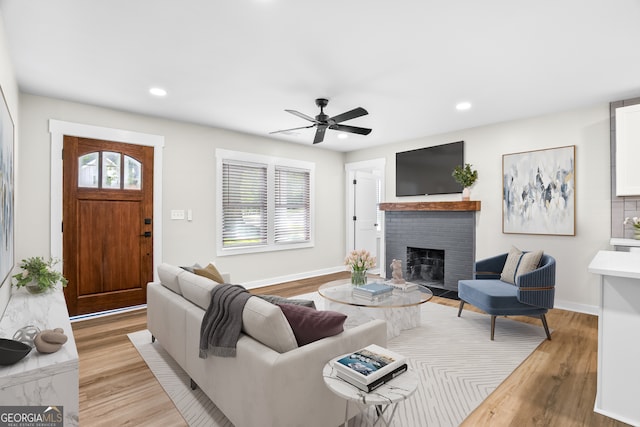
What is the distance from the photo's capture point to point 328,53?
8.73ft

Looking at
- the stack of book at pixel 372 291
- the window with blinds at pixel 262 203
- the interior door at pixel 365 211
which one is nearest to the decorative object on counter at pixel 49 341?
the stack of book at pixel 372 291

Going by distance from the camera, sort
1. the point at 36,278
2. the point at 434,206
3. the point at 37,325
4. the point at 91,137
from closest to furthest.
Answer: the point at 37,325, the point at 36,278, the point at 91,137, the point at 434,206

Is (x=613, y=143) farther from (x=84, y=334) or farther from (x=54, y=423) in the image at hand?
(x=84, y=334)

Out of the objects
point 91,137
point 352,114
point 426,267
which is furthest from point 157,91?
point 426,267

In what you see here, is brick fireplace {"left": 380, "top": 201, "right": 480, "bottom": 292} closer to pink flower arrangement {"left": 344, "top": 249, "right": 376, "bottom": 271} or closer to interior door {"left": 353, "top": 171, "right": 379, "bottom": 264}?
interior door {"left": 353, "top": 171, "right": 379, "bottom": 264}

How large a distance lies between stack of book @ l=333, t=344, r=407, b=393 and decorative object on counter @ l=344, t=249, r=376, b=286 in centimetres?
178

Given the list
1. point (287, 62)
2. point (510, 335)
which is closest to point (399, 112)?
point (287, 62)

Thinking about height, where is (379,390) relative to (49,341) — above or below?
below

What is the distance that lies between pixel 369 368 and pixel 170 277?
6.21ft

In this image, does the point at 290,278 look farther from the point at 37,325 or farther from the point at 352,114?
the point at 37,325

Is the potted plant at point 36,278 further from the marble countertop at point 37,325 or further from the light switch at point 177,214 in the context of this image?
the light switch at point 177,214

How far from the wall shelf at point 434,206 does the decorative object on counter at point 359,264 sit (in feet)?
7.21

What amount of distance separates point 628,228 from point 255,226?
191 inches

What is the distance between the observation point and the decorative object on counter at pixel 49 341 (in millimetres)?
1487
